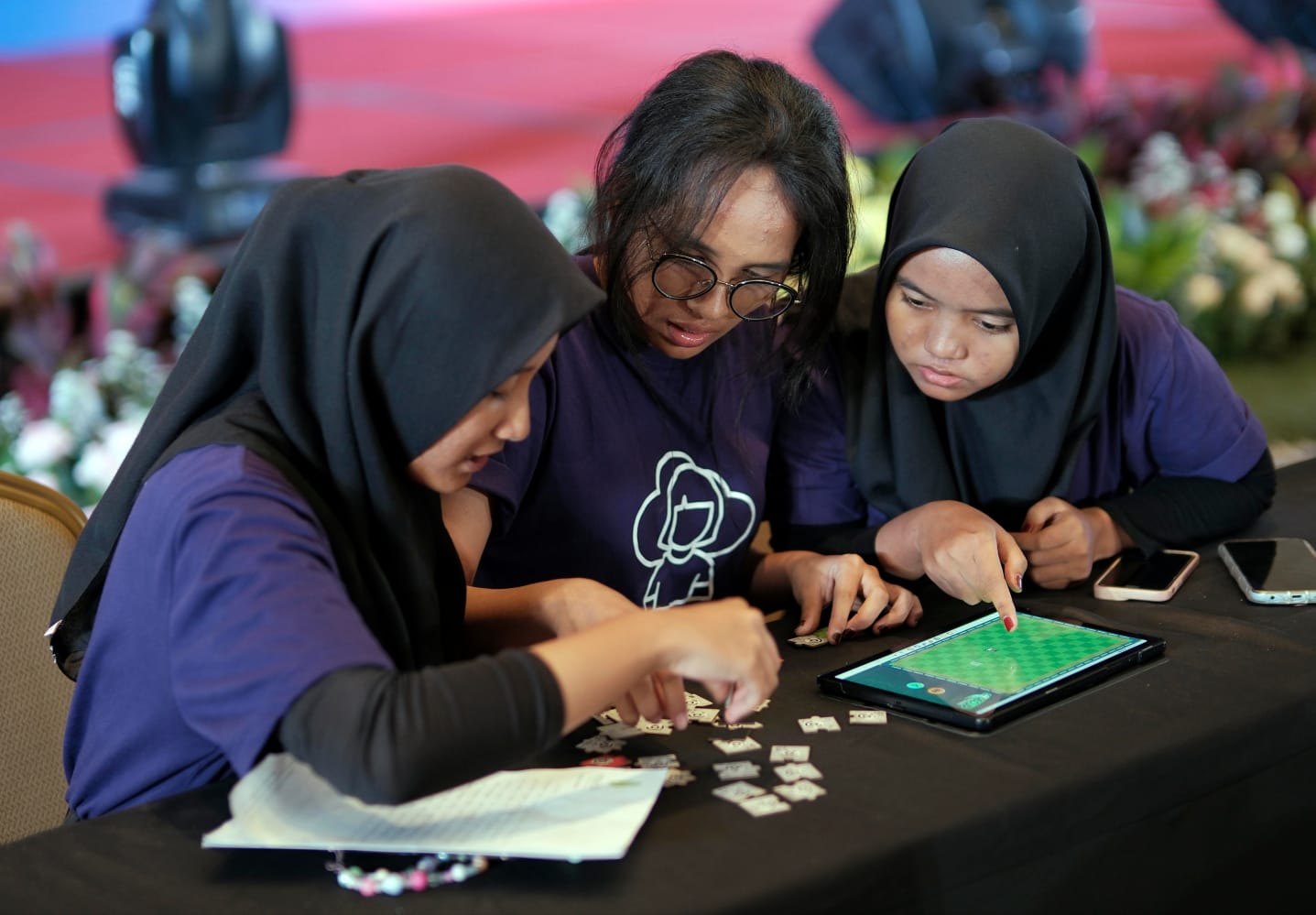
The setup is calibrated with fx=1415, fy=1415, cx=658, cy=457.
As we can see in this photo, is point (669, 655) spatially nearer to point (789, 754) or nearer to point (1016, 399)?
point (789, 754)

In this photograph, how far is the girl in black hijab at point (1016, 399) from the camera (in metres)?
1.97

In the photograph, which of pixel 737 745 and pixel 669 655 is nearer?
pixel 669 655

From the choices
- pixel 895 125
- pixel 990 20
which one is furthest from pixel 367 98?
pixel 990 20

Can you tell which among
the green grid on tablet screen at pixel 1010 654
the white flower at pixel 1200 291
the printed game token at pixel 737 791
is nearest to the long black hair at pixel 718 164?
the green grid on tablet screen at pixel 1010 654

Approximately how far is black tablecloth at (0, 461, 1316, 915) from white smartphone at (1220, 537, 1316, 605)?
0.05 metres

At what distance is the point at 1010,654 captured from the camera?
1.73 m

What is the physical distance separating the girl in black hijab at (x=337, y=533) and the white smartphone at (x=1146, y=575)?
0.76 meters

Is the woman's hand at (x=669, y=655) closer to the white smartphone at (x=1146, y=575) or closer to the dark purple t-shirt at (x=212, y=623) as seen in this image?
the dark purple t-shirt at (x=212, y=623)

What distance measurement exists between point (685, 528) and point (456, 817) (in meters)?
0.85

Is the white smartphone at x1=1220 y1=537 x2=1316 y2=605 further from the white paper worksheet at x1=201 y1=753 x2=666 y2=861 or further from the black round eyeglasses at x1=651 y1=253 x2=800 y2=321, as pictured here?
the white paper worksheet at x1=201 y1=753 x2=666 y2=861

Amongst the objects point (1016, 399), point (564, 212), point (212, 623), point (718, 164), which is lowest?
point (564, 212)

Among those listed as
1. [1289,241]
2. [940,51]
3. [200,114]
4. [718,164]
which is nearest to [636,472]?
[718,164]

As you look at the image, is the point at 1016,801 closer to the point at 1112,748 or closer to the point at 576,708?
the point at 1112,748

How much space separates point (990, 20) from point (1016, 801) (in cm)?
463
